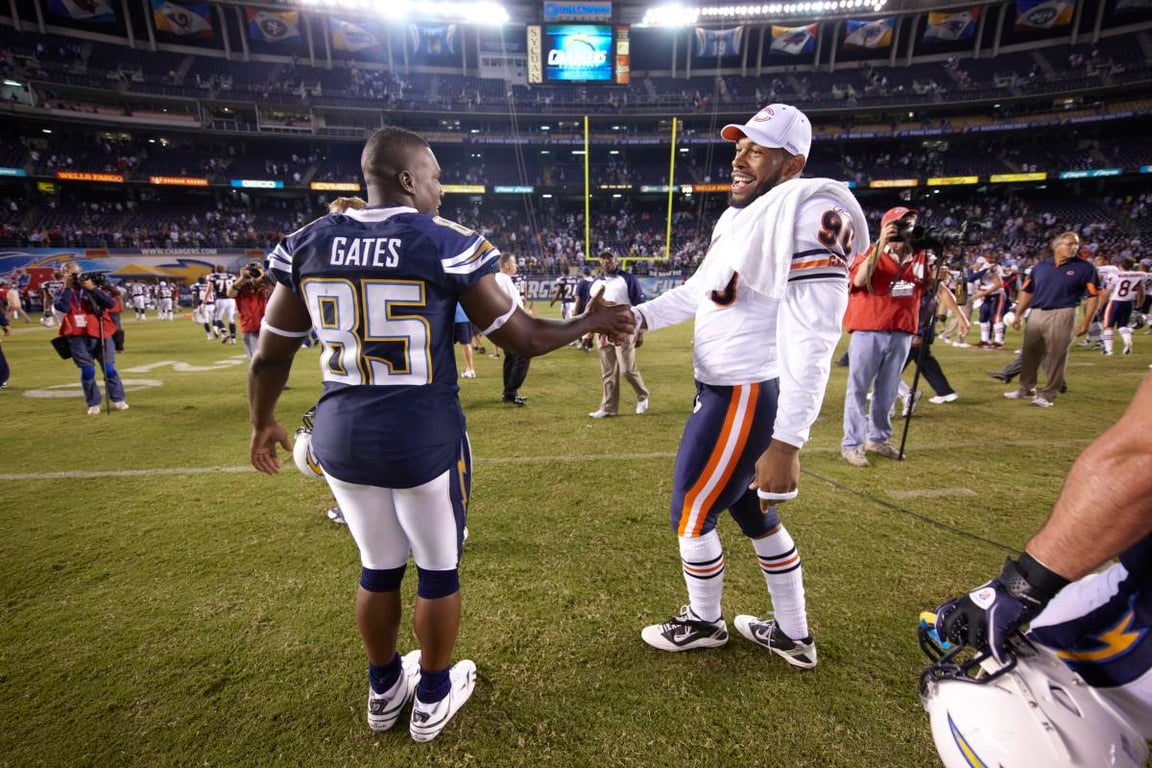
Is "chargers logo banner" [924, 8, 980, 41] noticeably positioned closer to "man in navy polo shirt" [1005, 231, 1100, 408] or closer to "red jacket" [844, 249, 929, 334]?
"man in navy polo shirt" [1005, 231, 1100, 408]

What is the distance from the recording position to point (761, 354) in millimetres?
2223

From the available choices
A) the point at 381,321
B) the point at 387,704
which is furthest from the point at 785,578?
the point at 381,321

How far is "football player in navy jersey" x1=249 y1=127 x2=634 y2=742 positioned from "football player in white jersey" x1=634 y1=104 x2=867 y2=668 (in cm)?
73

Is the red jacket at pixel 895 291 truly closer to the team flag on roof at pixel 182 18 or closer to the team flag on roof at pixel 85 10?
the team flag on roof at pixel 182 18

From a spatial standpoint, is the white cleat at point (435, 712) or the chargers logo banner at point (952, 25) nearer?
the white cleat at point (435, 712)

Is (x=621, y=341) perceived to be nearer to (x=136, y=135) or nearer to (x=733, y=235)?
(x=733, y=235)

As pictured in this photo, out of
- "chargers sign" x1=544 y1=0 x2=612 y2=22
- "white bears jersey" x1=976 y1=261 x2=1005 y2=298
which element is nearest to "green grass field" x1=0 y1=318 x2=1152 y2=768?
"white bears jersey" x1=976 y1=261 x2=1005 y2=298

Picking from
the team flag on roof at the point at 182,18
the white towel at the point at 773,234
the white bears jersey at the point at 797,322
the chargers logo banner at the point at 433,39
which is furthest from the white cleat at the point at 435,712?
the team flag on roof at the point at 182,18

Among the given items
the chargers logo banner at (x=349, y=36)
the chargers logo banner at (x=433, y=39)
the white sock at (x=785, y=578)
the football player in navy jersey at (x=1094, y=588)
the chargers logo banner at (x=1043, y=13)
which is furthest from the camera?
the chargers logo banner at (x=433, y=39)

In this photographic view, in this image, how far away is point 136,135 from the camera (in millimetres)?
40719

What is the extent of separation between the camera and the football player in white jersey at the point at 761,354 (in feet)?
6.48

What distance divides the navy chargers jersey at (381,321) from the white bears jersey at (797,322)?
1059 millimetres

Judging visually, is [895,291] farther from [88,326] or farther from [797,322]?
[88,326]

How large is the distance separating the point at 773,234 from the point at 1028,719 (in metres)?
1.61
